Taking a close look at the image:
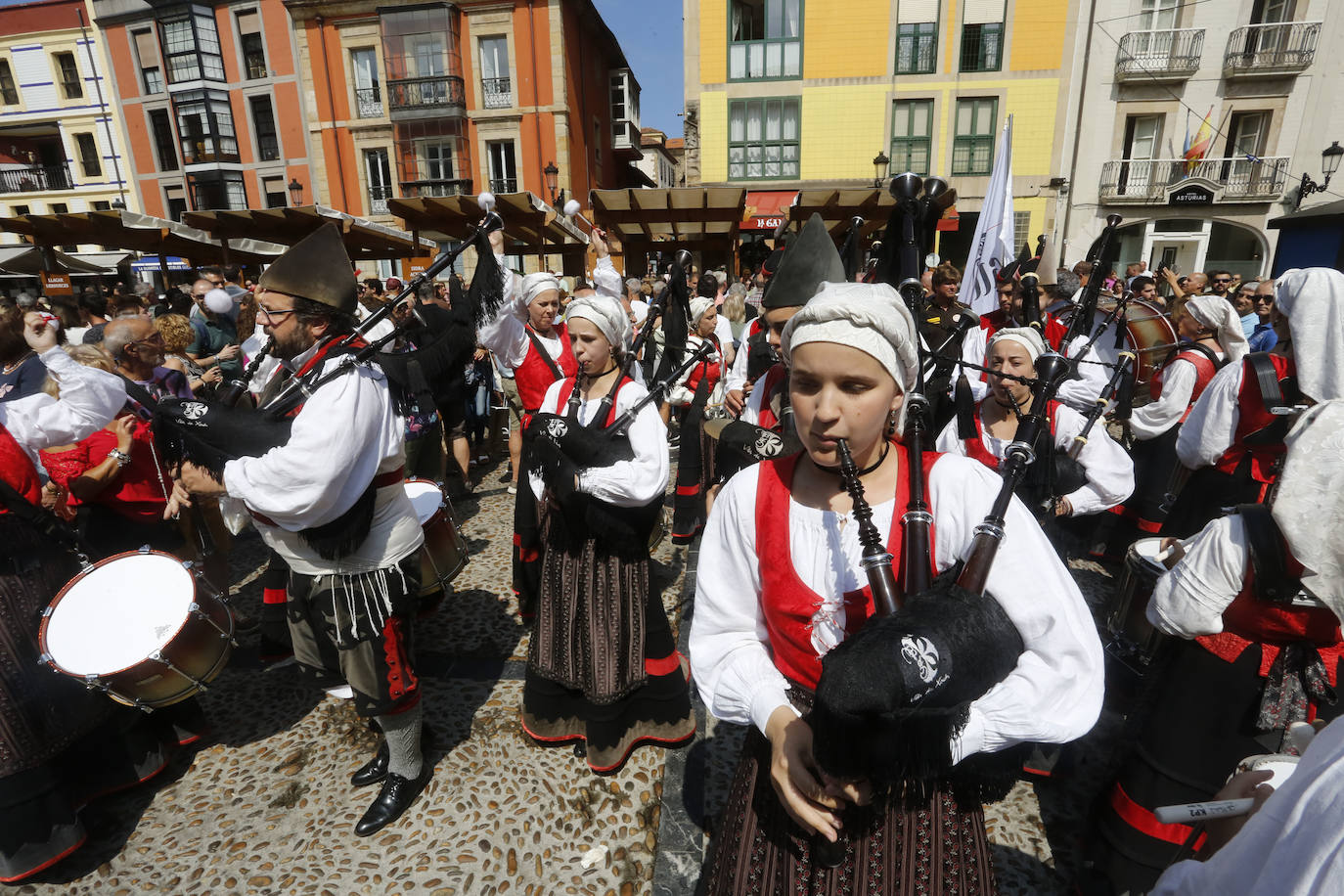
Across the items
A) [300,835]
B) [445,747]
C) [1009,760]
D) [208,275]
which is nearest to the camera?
[1009,760]

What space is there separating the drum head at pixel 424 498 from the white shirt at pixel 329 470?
50 cm

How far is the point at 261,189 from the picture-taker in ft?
86.5

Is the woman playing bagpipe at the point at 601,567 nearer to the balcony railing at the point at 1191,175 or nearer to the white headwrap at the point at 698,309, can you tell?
the white headwrap at the point at 698,309

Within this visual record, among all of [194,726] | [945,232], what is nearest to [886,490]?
[194,726]

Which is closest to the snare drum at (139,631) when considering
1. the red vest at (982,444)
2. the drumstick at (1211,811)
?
the drumstick at (1211,811)

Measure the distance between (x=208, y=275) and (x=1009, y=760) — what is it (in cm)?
1091

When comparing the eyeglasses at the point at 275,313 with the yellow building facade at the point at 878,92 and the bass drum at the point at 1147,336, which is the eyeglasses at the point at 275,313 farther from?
the yellow building facade at the point at 878,92

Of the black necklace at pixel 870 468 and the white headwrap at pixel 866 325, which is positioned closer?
the white headwrap at pixel 866 325

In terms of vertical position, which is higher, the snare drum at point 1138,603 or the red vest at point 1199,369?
the red vest at point 1199,369

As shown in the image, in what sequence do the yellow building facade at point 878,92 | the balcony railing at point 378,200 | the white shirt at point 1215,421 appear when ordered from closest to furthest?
1. the white shirt at point 1215,421
2. the yellow building facade at point 878,92
3. the balcony railing at point 378,200

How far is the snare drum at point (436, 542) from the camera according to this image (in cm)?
311

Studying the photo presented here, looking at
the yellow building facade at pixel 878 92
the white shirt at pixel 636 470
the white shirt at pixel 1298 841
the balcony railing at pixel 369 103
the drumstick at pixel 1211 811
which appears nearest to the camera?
the white shirt at pixel 1298 841

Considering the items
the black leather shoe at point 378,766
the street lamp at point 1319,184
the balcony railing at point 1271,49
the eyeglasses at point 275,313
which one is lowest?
the black leather shoe at point 378,766

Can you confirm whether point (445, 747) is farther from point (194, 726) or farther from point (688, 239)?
point (688, 239)
